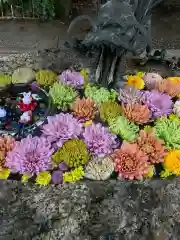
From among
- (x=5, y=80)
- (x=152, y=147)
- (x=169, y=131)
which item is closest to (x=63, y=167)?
(x=152, y=147)

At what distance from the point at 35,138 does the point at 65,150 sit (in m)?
0.14

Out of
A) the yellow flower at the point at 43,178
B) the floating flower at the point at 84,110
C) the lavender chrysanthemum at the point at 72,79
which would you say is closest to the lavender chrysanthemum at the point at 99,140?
the floating flower at the point at 84,110

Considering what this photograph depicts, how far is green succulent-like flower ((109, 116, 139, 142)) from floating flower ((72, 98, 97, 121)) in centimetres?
10

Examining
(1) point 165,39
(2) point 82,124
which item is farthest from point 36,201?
(1) point 165,39

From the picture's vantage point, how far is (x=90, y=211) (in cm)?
170

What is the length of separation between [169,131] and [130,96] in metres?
0.26

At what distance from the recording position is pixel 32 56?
241 centimetres

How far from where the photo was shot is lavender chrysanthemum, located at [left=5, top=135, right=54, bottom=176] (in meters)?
1.76

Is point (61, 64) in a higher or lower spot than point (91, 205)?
higher

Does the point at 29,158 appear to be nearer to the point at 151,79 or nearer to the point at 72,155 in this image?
the point at 72,155

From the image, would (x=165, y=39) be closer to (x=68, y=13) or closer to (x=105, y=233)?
(x=68, y=13)

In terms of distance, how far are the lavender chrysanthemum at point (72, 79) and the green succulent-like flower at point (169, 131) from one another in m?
0.41

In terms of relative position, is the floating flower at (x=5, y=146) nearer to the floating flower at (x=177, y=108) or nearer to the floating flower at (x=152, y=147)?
the floating flower at (x=152, y=147)

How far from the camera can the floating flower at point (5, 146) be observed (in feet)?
5.90
